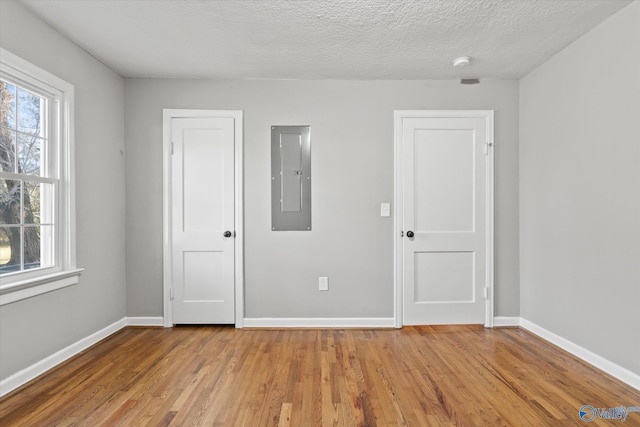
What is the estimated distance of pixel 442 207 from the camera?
3.41m

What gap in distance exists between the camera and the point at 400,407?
6.51 ft

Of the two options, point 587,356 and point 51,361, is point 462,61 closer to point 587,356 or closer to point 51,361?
point 587,356

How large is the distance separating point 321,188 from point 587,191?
214cm

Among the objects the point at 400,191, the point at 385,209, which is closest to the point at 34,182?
the point at 385,209

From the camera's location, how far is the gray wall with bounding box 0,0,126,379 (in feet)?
7.20

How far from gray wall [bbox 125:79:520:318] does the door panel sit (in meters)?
0.17

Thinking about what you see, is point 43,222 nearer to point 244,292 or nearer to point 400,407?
point 244,292

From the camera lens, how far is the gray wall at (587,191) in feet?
7.38

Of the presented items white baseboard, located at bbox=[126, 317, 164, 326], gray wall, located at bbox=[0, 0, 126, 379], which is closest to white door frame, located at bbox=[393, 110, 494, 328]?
white baseboard, located at bbox=[126, 317, 164, 326]

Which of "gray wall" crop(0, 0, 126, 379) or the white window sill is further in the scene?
"gray wall" crop(0, 0, 126, 379)

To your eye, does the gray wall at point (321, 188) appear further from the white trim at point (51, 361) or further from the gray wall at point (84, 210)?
the white trim at point (51, 361)

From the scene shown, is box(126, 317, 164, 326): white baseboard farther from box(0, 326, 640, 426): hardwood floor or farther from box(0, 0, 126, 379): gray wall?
box(0, 326, 640, 426): hardwood floor

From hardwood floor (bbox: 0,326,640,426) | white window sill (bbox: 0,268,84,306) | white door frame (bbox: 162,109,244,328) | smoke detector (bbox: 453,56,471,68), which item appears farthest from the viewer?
white door frame (bbox: 162,109,244,328)

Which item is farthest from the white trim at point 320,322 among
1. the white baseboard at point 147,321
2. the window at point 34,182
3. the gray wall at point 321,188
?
the window at point 34,182
